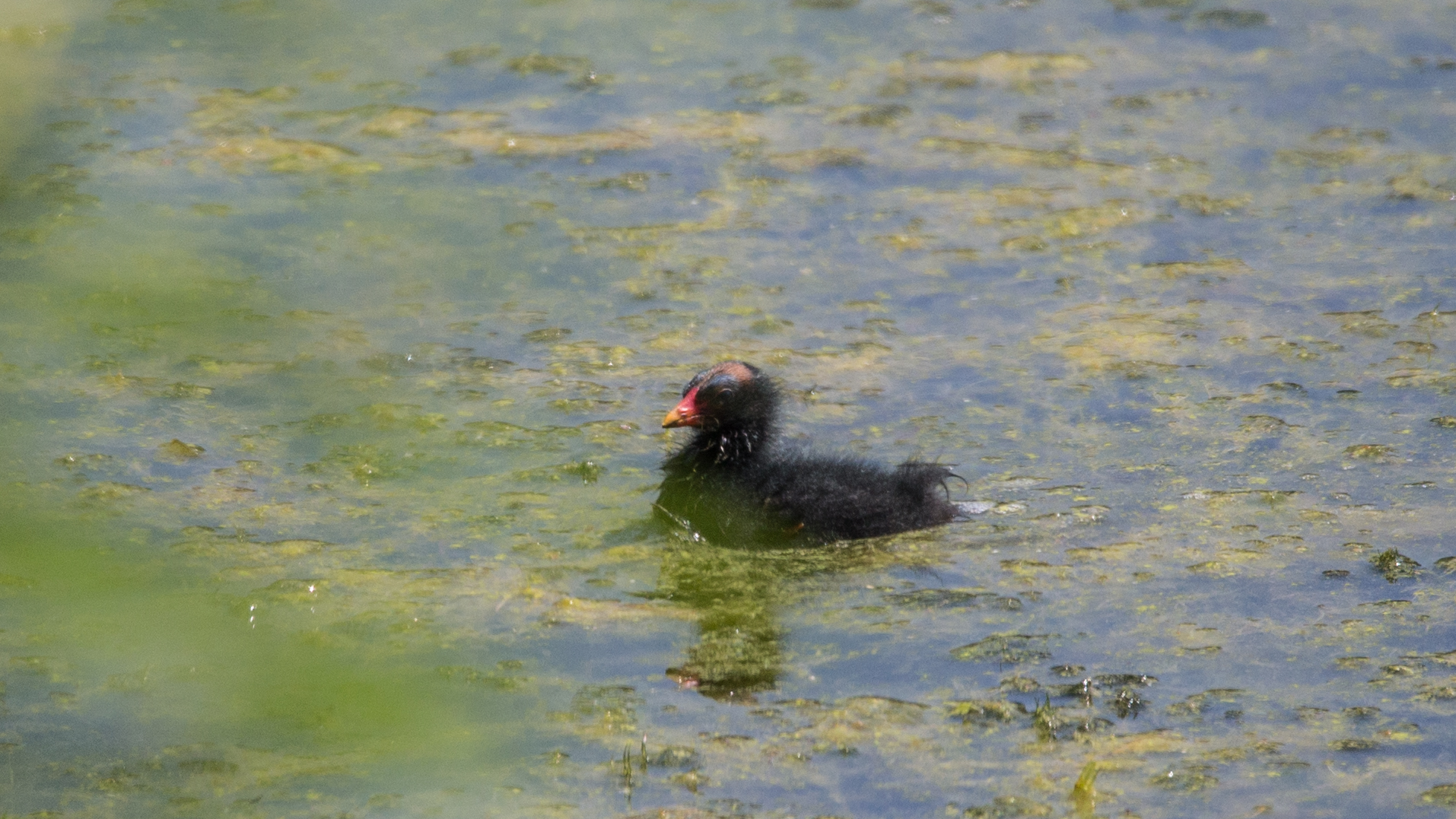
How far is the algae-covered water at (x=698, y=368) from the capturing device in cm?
287

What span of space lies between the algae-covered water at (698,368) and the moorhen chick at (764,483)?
0.36 ft

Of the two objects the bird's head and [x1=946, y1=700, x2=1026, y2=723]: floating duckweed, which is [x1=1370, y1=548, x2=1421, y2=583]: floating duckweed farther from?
the bird's head

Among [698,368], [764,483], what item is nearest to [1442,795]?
[764,483]

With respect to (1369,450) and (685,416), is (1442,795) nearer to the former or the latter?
(1369,450)

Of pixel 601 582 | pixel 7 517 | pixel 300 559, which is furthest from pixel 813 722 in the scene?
pixel 7 517

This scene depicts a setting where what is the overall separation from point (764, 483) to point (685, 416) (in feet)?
1.13

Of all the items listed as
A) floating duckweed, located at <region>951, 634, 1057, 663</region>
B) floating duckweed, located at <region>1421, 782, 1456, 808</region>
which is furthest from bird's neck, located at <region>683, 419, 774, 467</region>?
floating duckweed, located at <region>1421, 782, 1456, 808</region>

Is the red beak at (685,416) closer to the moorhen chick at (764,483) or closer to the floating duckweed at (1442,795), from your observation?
the moorhen chick at (764,483)

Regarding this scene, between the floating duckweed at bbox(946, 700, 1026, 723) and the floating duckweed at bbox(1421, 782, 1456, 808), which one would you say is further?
the floating duckweed at bbox(946, 700, 1026, 723)

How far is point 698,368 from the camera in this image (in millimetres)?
6309

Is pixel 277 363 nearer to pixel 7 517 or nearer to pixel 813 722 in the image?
pixel 7 517

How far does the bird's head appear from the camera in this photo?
553cm

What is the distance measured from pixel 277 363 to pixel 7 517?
0.60 m

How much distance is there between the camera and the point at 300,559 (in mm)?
5004
